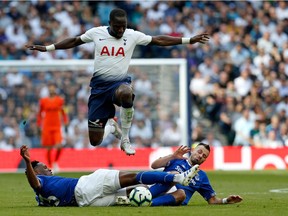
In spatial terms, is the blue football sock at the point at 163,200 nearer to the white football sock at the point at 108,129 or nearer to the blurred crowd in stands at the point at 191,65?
the white football sock at the point at 108,129

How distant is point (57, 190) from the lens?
481 inches

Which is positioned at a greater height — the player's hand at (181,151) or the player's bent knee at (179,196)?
the player's hand at (181,151)

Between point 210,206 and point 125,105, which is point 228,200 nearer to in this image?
point 210,206

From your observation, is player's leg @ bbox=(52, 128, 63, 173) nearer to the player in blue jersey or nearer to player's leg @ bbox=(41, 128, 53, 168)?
player's leg @ bbox=(41, 128, 53, 168)

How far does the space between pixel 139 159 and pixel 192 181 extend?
12.3 meters

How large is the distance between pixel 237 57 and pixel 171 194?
16489 mm

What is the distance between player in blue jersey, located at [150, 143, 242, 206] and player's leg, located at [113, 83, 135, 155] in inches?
71.4

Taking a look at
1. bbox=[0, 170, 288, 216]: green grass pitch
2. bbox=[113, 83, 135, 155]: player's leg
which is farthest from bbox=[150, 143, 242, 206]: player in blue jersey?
bbox=[113, 83, 135, 155]: player's leg

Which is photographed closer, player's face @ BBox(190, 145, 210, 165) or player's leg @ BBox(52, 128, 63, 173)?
player's face @ BBox(190, 145, 210, 165)

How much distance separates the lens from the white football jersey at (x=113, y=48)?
48.6ft

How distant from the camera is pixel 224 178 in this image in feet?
68.9

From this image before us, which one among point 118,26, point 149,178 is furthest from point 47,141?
point 149,178

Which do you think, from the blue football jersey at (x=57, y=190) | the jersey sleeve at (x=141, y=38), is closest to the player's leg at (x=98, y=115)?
the jersey sleeve at (x=141, y=38)

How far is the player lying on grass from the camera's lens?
472 inches
